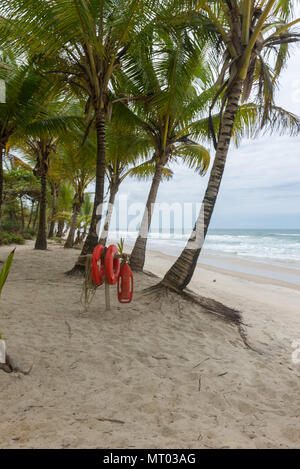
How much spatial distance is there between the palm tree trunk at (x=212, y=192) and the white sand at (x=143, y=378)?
1.59 ft

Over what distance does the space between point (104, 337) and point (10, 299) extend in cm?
202

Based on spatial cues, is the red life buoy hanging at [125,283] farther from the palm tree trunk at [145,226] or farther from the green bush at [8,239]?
the green bush at [8,239]

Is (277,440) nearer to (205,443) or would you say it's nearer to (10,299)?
(205,443)

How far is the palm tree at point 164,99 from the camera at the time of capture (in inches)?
261

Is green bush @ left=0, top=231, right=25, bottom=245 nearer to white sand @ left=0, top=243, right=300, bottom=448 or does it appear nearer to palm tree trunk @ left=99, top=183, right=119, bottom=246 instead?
palm tree trunk @ left=99, top=183, right=119, bottom=246

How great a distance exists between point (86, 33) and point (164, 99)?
2.44 meters

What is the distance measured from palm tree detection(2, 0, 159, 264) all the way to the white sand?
3.00 m

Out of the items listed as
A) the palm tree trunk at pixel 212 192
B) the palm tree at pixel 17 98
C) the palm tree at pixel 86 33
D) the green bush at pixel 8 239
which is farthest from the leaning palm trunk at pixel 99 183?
the green bush at pixel 8 239

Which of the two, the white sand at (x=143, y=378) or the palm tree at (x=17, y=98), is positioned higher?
the palm tree at (x=17, y=98)

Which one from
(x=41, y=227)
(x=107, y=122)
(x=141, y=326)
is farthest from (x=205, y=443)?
(x=41, y=227)

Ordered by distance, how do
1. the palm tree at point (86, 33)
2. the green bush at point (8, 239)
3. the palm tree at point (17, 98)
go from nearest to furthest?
the palm tree at point (86, 33), the palm tree at point (17, 98), the green bush at point (8, 239)

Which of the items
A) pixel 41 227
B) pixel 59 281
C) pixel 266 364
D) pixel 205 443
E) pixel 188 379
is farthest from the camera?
pixel 41 227

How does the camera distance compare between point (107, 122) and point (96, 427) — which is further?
point (107, 122)
